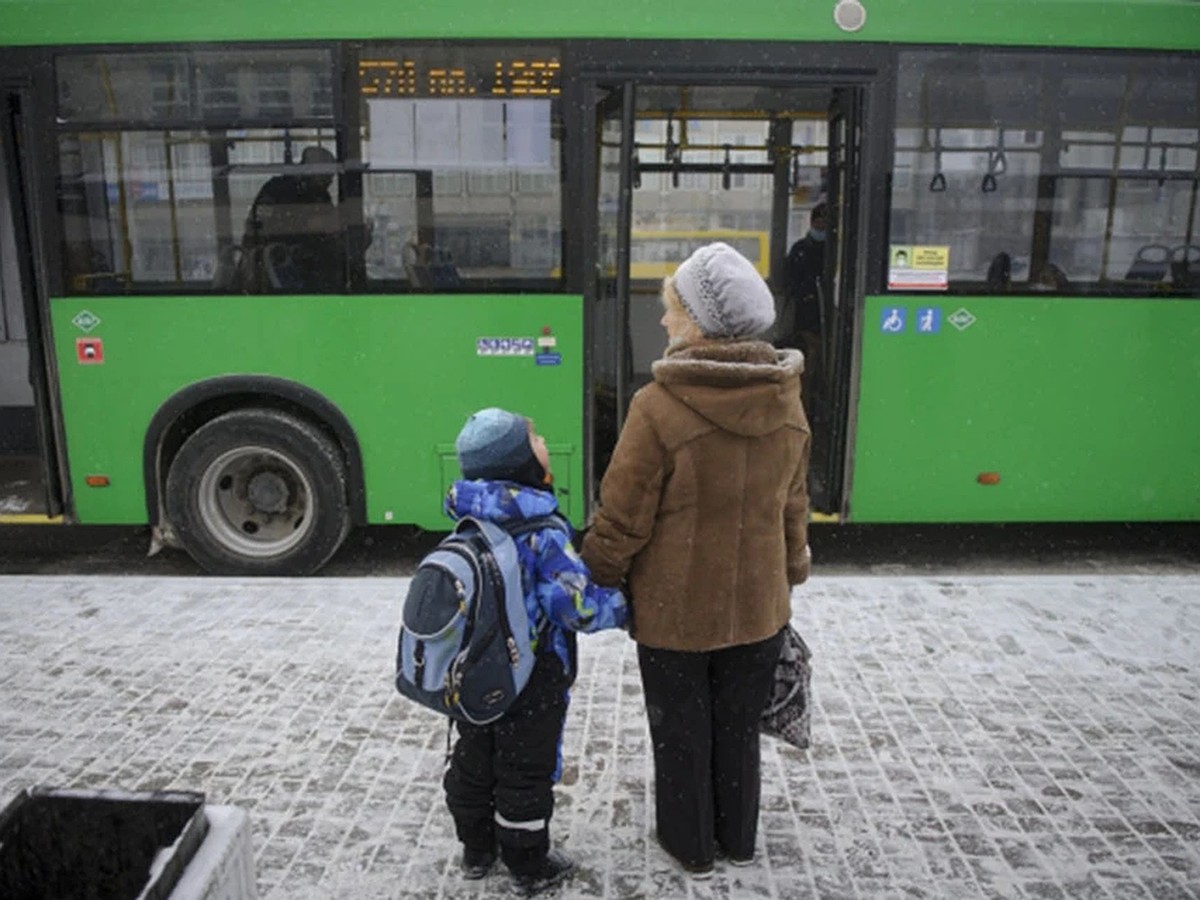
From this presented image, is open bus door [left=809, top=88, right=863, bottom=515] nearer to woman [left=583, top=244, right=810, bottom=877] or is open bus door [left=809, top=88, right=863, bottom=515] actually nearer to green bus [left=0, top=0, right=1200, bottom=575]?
green bus [left=0, top=0, right=1200, bottom=575]

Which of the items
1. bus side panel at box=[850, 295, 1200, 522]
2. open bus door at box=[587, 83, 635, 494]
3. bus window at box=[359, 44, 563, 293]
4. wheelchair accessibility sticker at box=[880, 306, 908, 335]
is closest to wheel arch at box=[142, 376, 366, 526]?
bus window at box=[359, 44, 563, 293]

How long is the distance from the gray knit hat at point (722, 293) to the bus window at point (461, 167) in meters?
3.67

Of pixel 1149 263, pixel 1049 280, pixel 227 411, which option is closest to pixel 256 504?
pixel 227 411

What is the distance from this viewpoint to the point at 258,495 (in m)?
7.20

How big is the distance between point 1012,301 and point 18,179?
241 inches

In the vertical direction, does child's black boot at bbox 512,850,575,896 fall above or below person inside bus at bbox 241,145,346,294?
below

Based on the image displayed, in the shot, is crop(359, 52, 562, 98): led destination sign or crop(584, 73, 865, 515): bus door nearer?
crop(359, 52, 562, 98): led destination sign

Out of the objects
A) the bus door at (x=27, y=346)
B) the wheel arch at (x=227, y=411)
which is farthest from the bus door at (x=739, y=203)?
the bus door at (x=27, y=346)

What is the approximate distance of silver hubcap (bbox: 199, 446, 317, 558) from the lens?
23.3 feet

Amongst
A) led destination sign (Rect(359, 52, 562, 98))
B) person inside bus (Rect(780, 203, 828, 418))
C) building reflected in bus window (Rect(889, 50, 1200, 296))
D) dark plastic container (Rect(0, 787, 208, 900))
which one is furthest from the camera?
person inside bus (Rect(780, 203, 828, 418))

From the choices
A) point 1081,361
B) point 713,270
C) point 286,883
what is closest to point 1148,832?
point 713,270

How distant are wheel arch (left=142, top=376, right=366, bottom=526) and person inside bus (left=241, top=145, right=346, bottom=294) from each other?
0.60 m

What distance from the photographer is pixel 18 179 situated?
6.83 metres

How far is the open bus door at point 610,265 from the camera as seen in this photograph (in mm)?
6758
